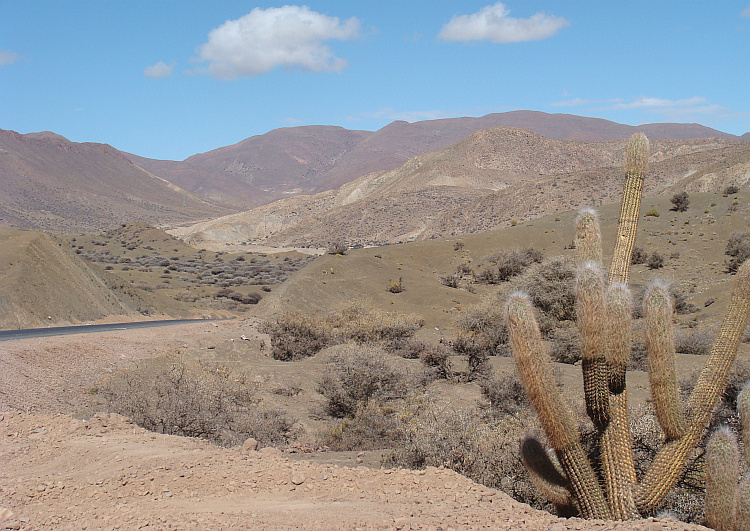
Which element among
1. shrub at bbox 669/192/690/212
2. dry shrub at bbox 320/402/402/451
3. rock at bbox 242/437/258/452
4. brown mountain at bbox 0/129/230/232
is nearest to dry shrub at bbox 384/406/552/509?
dry shrub at bbox 320/402/402/451

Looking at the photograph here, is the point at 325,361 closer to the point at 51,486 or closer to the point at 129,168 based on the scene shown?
the point at 51,486

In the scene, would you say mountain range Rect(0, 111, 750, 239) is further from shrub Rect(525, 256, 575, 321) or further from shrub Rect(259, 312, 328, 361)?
shrub Rect(259, 312, 328, 361)

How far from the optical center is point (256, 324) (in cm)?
1939

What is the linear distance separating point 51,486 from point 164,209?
157885 mm

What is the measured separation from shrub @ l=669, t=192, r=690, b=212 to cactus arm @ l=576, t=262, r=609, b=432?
1710 inches

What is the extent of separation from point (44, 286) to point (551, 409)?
21.3m

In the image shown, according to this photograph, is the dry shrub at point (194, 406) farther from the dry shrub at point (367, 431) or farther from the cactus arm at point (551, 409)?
the cactus arm at point (551, 409)

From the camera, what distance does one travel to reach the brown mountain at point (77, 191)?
4619 inches

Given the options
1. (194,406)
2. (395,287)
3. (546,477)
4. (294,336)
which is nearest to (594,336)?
(546,477)

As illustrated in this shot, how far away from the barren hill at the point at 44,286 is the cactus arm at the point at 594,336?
1871 centimetres

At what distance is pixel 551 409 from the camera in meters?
5.41

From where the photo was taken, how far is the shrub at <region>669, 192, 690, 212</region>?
43281 millimetres

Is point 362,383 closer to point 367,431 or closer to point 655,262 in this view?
point 367,431

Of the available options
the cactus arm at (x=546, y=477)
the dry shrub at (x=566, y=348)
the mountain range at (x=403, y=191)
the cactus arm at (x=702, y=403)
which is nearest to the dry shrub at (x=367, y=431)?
the cactus arm at (x=546, y=477)
